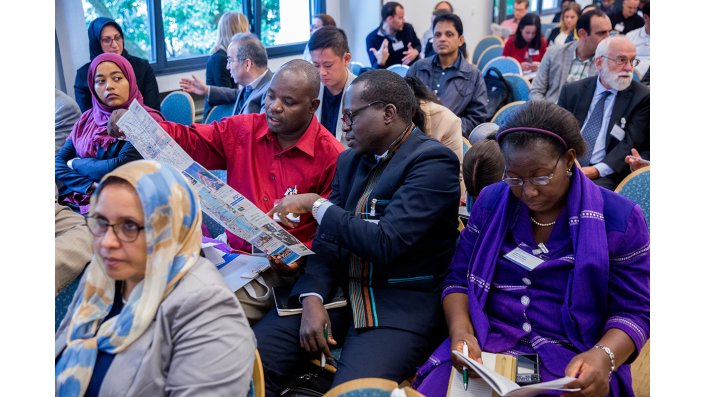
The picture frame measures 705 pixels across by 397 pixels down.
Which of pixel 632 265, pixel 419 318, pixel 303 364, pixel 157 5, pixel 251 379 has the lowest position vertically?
pixel 303 364

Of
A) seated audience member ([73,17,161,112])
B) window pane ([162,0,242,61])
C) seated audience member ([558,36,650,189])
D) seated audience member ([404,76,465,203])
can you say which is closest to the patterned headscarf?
seated audience member ([404,76,465,203])

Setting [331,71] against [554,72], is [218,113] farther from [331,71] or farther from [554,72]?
[554,72]

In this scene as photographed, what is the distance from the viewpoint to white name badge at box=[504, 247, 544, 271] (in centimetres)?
192

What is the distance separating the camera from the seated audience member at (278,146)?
2.54m

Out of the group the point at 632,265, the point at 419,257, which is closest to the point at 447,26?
the point at 419,257

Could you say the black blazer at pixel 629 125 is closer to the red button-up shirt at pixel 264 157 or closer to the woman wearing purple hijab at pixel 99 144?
the red button-up shirt at pixel 264 157

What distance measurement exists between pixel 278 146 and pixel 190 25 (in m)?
5.12

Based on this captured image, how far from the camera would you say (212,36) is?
7.39 meters

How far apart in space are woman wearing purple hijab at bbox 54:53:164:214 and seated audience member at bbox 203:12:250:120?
7.79ft

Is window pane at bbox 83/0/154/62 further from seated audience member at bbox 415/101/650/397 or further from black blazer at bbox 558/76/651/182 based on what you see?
seated audience member at bbox 415/101/650/397

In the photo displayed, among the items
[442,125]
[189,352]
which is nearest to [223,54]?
[442,125]

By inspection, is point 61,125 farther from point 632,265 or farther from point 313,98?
point 632,265

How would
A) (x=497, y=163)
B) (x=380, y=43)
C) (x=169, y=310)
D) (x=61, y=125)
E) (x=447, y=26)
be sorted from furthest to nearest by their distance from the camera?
1. (x=380, y=43)
2. (x=447, y=26)
3. (x=61, y=125)
4. (x=497, y=163)
5. (x=169, y=310)

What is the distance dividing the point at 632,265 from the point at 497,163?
79cm
